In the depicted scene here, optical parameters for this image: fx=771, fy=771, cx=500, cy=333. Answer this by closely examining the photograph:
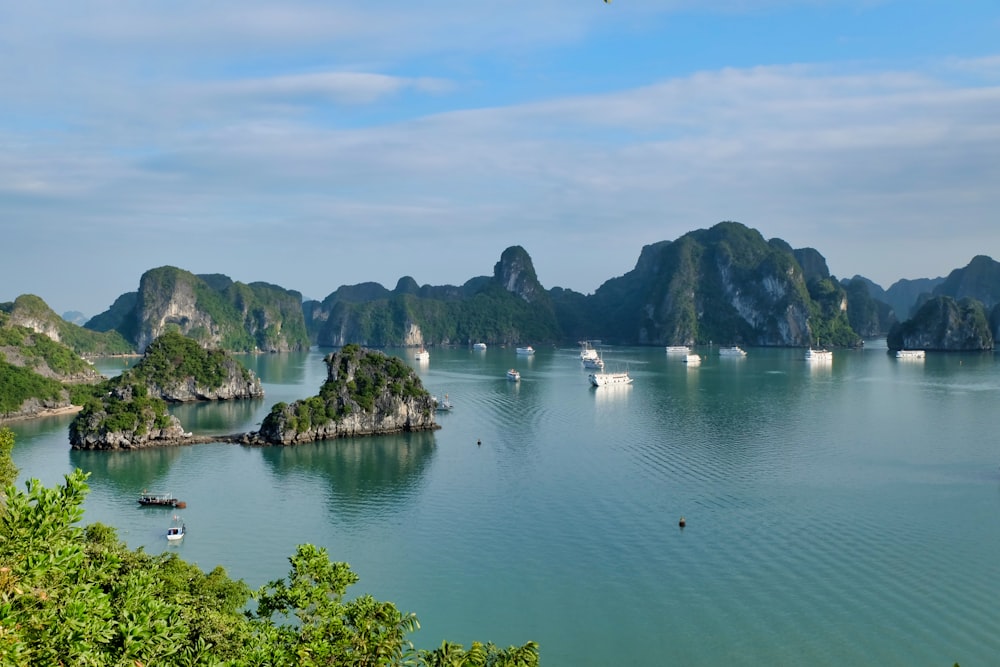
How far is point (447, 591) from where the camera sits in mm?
32625

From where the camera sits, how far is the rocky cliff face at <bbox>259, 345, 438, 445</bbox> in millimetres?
66750

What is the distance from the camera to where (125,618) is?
11.6 metres

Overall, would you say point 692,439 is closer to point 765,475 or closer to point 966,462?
point 765,475

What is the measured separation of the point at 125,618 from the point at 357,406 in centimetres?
5920

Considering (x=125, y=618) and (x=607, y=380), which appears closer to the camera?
(x=125, y=618)

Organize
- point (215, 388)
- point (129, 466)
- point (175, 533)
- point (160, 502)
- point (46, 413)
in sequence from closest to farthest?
point (175, 533)
point (160, 502)
point (129, 466)
point (46, 413)
point (215, 388)

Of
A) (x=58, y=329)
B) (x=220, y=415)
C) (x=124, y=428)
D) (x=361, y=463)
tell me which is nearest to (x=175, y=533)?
(x=361, y=463)

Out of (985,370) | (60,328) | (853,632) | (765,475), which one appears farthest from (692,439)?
(60,328)

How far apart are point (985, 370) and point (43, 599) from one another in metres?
148

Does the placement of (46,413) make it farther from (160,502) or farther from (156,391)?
(160,502)

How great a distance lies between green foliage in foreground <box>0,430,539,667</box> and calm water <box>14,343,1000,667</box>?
41.0 ft

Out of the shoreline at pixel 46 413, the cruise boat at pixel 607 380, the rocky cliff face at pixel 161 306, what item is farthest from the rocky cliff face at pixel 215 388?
the rocky cliff face at pixel 161 306

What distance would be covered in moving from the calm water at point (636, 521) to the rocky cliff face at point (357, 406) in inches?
85.2

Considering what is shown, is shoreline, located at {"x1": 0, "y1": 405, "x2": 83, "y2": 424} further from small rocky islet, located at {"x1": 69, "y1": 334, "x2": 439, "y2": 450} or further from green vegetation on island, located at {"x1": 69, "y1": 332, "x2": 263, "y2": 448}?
small rocky islet, located at {"x1": 69, "y1": 334, "x2": 439, "y2": 450}
